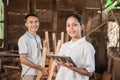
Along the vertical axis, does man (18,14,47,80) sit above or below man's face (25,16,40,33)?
below

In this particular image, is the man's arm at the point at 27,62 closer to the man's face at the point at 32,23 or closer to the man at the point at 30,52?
the man at the point at 30,52

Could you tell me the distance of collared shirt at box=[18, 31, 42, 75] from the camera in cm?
367

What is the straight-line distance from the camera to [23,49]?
3.64m

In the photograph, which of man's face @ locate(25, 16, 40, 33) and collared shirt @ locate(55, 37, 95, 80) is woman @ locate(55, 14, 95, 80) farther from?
man's face @ locate(25, 16, 40, 33)

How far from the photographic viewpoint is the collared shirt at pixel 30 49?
3674mm

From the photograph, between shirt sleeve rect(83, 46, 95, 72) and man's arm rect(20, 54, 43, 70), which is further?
man's arm rect(20, 54, 43, 70)

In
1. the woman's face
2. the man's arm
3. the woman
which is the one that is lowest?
the man's arm

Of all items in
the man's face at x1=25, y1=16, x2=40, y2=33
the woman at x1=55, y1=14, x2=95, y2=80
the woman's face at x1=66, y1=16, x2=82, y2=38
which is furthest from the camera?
the man's face at x1=25, y1=16, x2=40, y2=33

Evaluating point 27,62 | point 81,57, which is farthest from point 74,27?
point 27,62

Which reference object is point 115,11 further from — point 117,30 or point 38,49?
point 38,49

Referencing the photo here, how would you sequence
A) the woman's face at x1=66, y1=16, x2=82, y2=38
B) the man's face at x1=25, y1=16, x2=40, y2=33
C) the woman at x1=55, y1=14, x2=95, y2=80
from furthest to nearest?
the man's face at x1=25, y1=16, x2=40, y2=33, the woman's face at x1=66, y1=16, x2=82, y2=38, the woman at x1=55, y1=14, x2=95, y2=80

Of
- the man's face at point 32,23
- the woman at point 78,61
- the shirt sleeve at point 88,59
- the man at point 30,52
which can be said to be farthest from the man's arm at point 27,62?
the shirt sleeve at point 88,59

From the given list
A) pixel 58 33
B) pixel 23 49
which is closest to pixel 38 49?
pixel 23 49

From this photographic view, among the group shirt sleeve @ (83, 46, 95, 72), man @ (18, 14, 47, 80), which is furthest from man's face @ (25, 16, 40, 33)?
shirt sleeve @ (83, 46, 95, 72)
